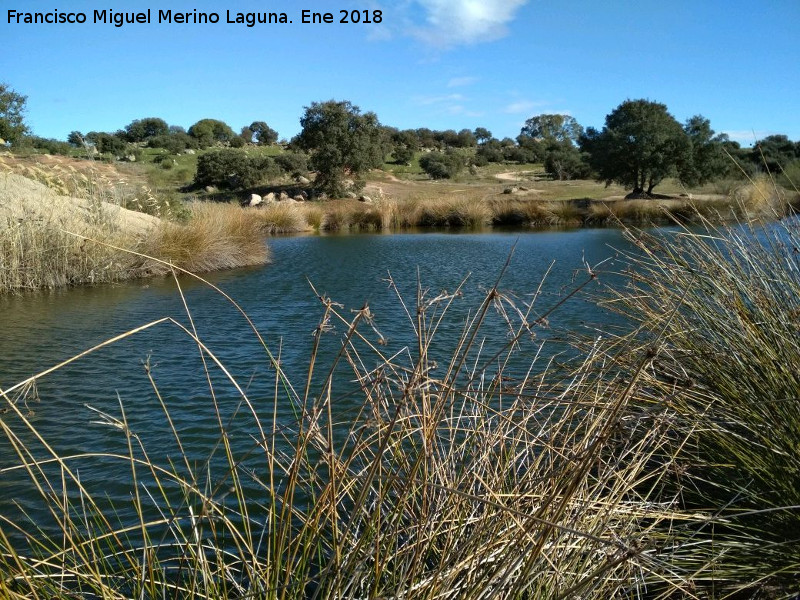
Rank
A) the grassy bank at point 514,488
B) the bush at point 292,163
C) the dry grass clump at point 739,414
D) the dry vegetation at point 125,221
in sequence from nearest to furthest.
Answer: the grassy bank at point 514,488 < the dry grass clump at point 739,414 < the dry vegetation at point 125,221 < the bush at point 292,163

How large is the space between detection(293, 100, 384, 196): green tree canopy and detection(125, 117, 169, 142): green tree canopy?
33.6m

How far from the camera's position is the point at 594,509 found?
2.41 meters

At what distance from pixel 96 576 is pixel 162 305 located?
377 inches

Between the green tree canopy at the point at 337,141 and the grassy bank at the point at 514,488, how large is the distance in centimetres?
3280

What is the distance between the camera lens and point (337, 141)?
36.6 meters

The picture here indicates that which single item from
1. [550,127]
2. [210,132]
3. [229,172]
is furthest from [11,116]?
[550,127]

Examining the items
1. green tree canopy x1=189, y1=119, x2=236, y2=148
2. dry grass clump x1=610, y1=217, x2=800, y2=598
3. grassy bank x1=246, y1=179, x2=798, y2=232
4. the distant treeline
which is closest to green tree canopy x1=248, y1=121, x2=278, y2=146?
green tree canopy x1=189, y1=119, x2=236, y2=148

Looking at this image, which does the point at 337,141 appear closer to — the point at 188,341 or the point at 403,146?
the point at 403,146

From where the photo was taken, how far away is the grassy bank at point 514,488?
1.79 metres

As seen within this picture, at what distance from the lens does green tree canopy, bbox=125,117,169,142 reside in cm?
6394

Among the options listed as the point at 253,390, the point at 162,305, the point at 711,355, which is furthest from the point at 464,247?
the point at 711,355

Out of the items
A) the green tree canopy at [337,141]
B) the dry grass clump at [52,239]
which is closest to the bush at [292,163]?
the green tree canopy at [337,141]

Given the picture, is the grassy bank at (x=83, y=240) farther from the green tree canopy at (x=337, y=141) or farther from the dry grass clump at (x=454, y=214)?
the green tree canopy at (x=337, y=141)

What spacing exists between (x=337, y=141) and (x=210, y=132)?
3407 centimetres
